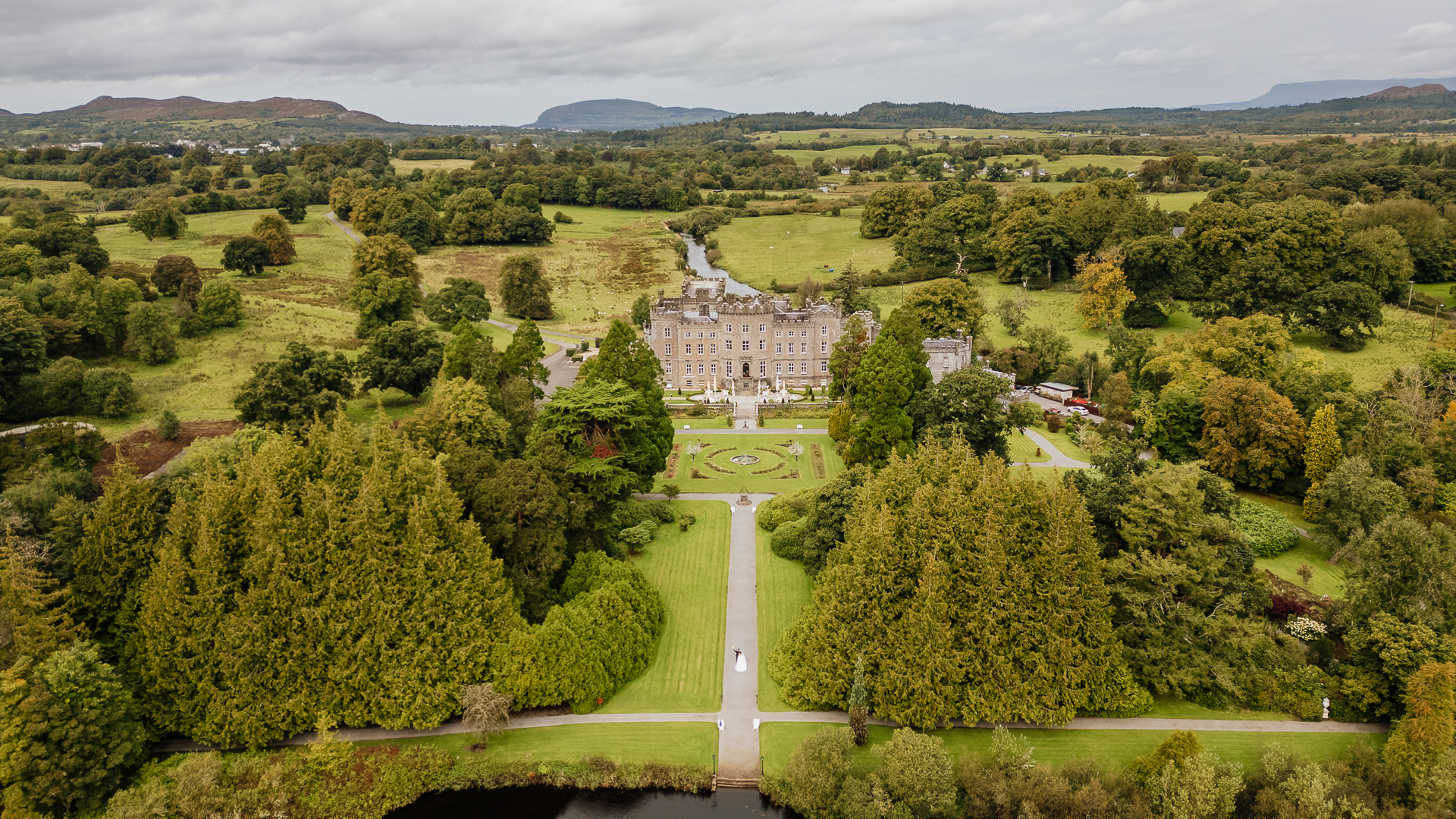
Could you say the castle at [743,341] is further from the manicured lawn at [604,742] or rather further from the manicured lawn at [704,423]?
the manicured lawn at [604,742]

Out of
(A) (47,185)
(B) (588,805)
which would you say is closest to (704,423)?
(B) (588,805)

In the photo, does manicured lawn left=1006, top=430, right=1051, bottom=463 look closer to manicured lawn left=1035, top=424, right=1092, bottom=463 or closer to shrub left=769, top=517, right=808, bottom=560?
manicured lawn left=1035, top=424, right=1092, bottom=463

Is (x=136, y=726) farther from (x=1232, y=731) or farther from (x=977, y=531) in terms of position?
(x=1232, y=731)

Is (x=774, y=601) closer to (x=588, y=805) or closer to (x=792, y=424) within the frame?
(x=588, y=805)

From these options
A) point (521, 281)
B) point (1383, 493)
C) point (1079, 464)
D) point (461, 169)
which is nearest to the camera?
point (1383, 493)

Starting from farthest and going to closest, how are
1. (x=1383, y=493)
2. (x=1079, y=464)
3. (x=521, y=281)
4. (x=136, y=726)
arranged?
(x=521, y=281), (x=1079, y=464), (x=1383, y=493), (x=136, y=726)

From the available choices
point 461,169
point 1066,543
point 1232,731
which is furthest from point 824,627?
point 461,169

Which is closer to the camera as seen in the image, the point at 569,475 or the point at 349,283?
the point at 569,475
